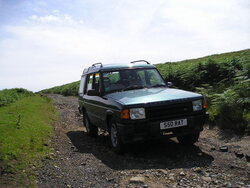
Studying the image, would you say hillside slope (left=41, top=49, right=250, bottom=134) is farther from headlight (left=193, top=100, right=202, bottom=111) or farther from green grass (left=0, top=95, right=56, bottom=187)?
green grass (left=0, top=95, right=56, bottom=187)

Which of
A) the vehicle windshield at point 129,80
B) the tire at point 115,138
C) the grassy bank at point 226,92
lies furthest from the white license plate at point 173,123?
the grassy bank at point 226,92

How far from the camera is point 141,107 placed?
5.85 metres

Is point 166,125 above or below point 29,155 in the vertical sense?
above

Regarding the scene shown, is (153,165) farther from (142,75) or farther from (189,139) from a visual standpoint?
(142,75)

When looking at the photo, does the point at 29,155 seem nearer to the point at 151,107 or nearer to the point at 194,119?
the point at 151,107

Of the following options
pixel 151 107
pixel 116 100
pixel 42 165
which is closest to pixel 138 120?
pixel 151 107

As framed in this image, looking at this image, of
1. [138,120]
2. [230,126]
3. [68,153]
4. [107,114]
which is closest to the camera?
[138,120]

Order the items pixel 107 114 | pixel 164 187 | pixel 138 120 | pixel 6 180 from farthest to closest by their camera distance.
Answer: pixel 107 114, pixel 138 120, pixel 6 180, pixel 164 187

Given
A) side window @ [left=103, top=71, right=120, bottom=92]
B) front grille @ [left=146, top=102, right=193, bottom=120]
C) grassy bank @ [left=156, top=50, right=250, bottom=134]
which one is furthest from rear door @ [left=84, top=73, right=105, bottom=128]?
grassy bank @ [left=156, top=50, right=250, bottom=134]

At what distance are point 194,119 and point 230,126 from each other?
2.41 metres

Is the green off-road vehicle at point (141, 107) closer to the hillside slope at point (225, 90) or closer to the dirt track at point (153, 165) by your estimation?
the dirt track at point (153, 165)

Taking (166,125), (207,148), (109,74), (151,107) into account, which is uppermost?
(109,74)

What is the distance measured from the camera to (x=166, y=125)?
6.00 meters

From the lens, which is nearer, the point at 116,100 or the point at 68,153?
the point at 116,100
